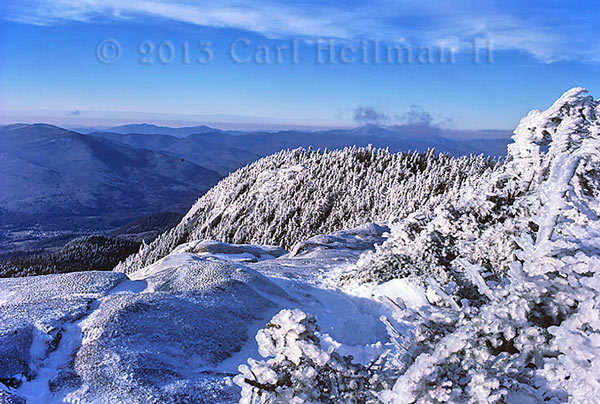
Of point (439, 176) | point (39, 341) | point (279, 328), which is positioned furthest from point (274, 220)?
point (279, 328)

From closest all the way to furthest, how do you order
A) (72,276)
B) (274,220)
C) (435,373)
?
(435,373) → (72,276) → (274,220)

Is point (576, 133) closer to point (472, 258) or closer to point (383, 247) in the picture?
point (472, 258)

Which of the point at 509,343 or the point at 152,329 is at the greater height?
the point at 509,343

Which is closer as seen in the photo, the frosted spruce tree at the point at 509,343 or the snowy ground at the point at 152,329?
the frosted spruce tree at the point at 509,343

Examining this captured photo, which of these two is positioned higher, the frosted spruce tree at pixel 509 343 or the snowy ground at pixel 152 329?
the frosted spruce tree at pixel 509 343

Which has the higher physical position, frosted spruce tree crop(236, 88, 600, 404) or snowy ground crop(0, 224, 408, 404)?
frosted spruce tree crop(236, 88, 600, 404)

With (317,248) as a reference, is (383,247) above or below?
above

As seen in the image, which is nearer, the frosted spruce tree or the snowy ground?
the frosted spruce tree

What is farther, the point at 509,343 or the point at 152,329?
the point at 152,329
